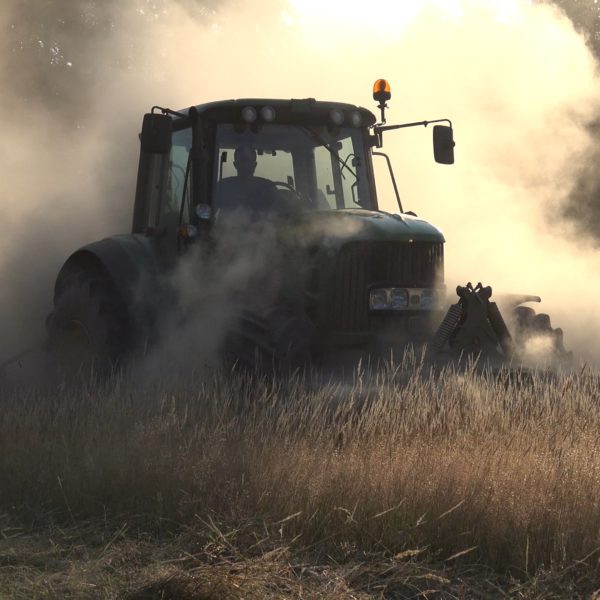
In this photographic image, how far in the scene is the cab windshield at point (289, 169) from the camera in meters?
8.84

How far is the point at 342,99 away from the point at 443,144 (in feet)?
15.6

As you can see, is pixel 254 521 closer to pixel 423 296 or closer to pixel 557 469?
pixel 557 469

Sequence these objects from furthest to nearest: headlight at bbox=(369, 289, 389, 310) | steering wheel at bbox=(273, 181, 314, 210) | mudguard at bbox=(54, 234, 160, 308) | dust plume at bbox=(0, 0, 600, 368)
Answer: dust plume at bbox=(0, 0, 600, 368) < steering wheel at bbox=(273, 181, 314, 210) < mudguard at bbox=(54, 234, 160, 308) < headlight at bbox=(369, 289, 389, 310)

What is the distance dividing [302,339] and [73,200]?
14.2 ft

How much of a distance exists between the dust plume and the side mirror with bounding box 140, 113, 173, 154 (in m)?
3.12

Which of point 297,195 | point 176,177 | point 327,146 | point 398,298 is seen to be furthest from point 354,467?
point 176,177

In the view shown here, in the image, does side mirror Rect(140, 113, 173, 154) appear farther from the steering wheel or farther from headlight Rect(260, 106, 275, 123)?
the steering wheel

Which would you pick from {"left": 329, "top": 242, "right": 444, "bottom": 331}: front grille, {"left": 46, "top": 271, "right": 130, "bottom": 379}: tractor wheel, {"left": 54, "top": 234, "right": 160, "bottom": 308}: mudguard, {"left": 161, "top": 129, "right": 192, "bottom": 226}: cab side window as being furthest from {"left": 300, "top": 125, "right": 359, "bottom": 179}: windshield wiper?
{"left": 46, "top": 271, "right": 130, "bottom": 379}: tractor wheel

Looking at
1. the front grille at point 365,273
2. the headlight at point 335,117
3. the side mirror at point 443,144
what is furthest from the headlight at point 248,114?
the side mirror at point 443,144

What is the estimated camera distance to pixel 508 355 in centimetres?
849

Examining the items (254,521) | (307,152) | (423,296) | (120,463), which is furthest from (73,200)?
(254,521)

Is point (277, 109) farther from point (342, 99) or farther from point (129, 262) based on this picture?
point (342, 99)

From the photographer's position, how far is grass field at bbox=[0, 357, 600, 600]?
4.95 metres

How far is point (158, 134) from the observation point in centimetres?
820
